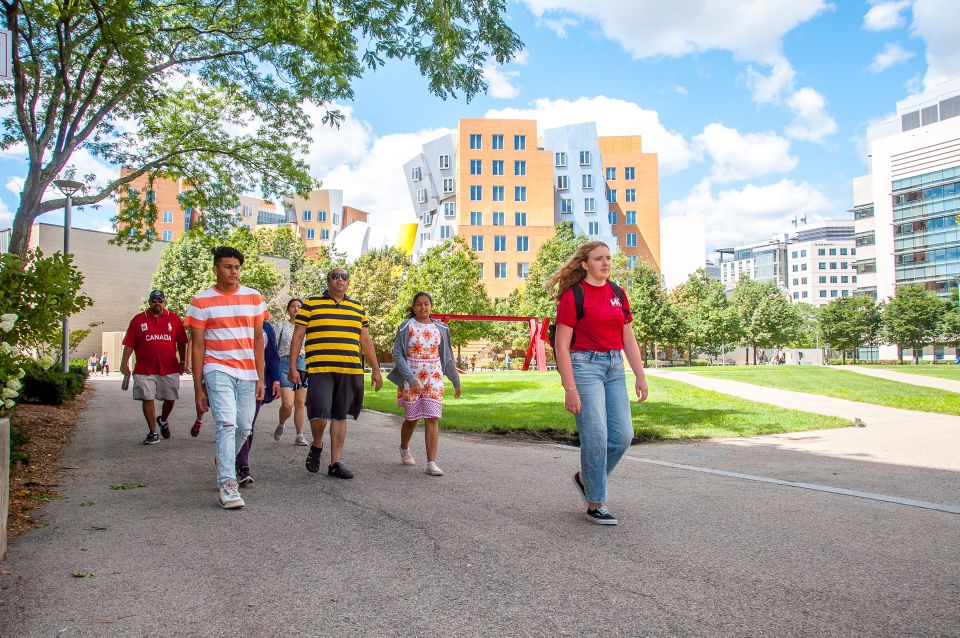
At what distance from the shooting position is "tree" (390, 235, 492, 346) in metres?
47.5

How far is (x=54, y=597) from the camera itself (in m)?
3.23

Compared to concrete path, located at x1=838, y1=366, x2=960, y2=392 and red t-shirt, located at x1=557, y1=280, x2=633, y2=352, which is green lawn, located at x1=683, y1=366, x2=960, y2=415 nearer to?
concrete path, located at x1=838, y1=366, x2=960, y2=392

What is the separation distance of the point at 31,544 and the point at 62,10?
10715 mm

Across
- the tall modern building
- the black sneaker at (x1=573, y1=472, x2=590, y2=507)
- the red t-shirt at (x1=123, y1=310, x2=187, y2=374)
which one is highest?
the tall modern building

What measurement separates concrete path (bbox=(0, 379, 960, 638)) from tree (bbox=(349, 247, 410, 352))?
49.3 metres

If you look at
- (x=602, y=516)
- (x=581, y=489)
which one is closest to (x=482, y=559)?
(x=602, y=516)

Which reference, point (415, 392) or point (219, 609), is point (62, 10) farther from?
point (219, 609)

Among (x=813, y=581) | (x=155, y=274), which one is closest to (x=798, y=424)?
(x=813, y=581)

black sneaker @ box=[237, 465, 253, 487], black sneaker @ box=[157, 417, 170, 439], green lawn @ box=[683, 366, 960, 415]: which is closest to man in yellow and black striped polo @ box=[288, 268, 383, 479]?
black sneaker @ box=[237, 465, 253, 487]

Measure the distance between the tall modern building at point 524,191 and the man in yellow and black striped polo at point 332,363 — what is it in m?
65.3

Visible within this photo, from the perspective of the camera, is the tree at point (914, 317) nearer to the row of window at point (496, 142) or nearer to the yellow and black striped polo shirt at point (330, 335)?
the row of window at point (496, 142)

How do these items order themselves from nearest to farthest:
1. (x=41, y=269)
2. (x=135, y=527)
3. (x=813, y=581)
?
(x=813, y=581) → (x=135, y=527) → (x=41, y=269)

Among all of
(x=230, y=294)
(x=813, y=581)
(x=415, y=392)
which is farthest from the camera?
(x=415, y=392)

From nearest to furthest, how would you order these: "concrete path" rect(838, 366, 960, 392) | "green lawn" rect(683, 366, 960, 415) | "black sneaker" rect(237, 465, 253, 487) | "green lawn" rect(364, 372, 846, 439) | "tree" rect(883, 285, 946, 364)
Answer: "black sneaker" rect(237, 465, 253, 487)
"green lawn" rect(364, 372, 846, 439)
"green lawn" rect(683, 366, 960, 415)
"concrete path" rect(838, 366, 960, 392)
"tree" rect(883, 285, 946, 364)
